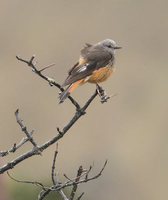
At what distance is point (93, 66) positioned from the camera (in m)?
10.2

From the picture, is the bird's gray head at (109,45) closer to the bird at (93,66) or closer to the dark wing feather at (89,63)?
the bird at (93,66)

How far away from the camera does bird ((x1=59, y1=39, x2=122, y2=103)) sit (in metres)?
9.33

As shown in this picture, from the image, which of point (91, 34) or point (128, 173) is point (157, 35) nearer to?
point (91, 34)

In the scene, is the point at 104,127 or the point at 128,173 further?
the point at 104,127

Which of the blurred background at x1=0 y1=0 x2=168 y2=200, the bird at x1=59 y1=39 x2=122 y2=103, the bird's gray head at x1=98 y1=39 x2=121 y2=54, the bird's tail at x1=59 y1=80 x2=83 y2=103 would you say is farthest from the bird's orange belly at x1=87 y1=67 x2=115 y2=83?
the blurred background at x1=0 y1=0 x2=168 y2=200

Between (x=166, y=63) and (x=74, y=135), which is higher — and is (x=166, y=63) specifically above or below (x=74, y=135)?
above

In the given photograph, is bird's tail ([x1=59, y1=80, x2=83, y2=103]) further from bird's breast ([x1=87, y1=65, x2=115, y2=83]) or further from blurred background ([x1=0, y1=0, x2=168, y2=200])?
blurred background ([x1=0, y1=0, x2=168, y2=200])

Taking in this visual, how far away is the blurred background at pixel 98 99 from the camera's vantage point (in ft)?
115

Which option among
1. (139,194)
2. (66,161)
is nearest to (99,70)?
(139,194)

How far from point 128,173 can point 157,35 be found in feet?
52.0

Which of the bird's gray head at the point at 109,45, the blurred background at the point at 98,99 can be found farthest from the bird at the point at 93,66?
the blurred background at the point at 98,99

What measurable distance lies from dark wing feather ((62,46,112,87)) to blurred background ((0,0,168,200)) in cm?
1614

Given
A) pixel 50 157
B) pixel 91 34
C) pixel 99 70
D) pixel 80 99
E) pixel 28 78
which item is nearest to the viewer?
pixel 99 70

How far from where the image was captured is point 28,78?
42719mm
